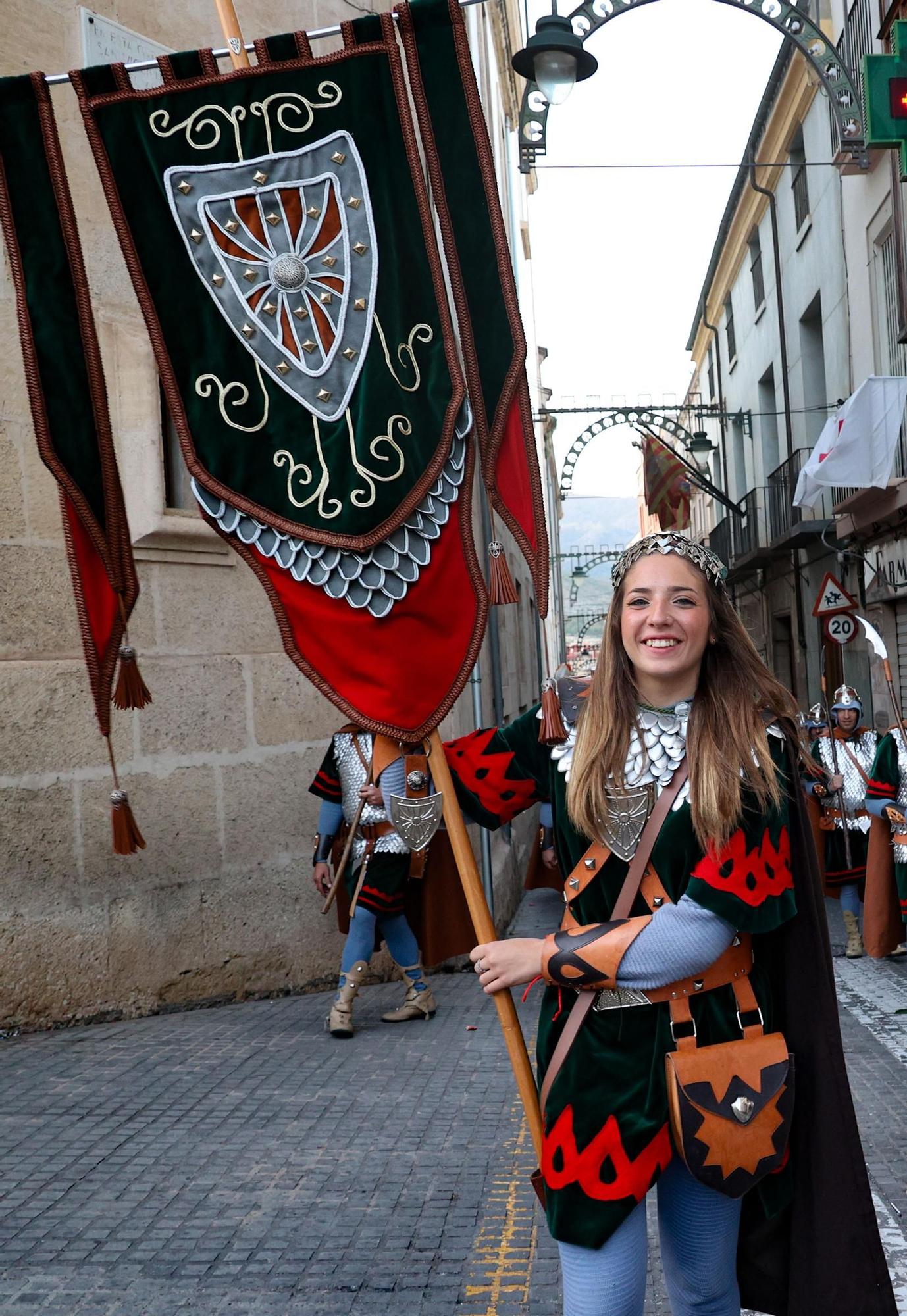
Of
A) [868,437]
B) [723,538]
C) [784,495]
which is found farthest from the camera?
[723,538]

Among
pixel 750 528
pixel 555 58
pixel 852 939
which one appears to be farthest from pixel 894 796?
pixel 750 528

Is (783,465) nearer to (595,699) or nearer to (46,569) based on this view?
(46,569)

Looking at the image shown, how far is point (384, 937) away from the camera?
6445mm

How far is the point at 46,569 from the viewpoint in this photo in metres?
6.29

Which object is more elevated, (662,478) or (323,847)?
(662,478)

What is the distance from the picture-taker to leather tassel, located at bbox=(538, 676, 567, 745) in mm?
2451

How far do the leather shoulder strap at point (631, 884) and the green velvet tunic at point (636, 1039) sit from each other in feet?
0.04

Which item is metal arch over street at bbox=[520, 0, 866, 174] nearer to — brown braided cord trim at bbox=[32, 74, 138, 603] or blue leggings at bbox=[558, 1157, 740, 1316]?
brown braided cord trim at bbox=[32, 74, 138, 603]

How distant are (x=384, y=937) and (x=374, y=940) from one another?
182mm

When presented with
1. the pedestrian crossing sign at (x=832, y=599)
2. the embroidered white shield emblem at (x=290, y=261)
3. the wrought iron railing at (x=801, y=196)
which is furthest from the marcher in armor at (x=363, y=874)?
the wrought iron railing at (x=801, y=196)

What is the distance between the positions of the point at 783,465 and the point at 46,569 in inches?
645

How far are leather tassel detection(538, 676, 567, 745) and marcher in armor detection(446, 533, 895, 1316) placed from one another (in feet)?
0.07

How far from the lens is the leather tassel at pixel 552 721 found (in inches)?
96.5

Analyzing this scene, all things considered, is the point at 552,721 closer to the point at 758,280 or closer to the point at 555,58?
the point at 555,58
